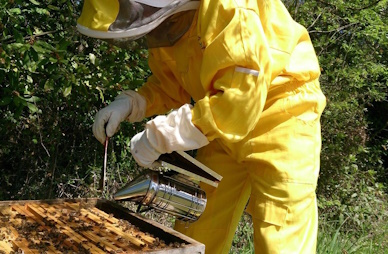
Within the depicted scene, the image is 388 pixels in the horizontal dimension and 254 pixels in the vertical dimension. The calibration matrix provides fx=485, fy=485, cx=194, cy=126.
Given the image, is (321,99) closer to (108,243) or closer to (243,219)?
(108,243)

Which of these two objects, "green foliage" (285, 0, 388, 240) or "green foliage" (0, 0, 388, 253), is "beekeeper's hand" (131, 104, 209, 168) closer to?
"green foliage" (0, 0, 388, 253)

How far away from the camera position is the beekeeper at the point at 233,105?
1.69 metres

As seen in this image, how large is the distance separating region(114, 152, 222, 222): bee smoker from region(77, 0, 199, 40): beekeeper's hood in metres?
0.48

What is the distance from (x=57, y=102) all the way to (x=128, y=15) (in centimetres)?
216

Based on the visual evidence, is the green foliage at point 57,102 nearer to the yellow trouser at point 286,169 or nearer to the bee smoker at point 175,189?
the bee smoker at point 175,189

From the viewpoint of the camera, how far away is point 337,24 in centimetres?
495

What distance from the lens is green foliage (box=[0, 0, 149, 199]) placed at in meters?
2.76

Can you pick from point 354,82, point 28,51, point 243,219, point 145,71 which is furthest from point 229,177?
point 354,82

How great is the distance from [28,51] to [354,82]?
3.49 metres

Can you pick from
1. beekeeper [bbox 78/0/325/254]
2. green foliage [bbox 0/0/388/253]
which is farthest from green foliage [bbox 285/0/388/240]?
beekeeper [bbox 78/0/325/254]

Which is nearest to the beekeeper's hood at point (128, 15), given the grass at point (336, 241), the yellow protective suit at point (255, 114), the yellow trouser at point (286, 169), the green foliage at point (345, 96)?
the yellow protective suit at point (255, 114)

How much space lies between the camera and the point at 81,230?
176cm

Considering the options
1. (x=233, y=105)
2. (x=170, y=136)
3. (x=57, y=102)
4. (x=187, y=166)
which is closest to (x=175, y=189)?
(x=187, y=166)

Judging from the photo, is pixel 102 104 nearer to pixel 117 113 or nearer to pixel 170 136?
pixel 117 113
